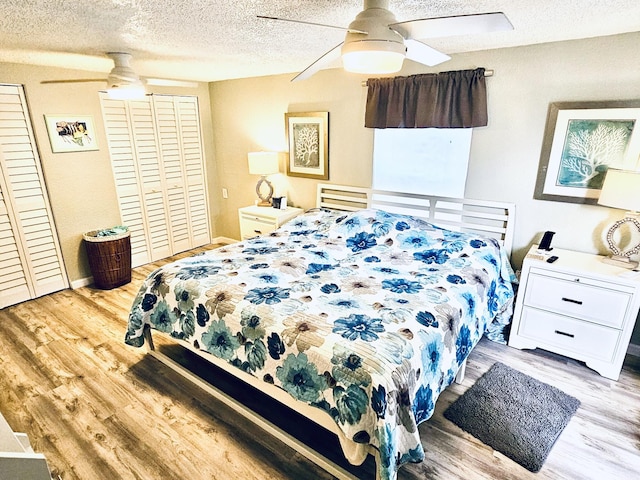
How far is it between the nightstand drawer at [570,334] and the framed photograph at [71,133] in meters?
4.44

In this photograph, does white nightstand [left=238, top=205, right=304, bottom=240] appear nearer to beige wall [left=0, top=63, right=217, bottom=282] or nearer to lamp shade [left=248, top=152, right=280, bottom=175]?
lamp shade [left=248, top=152, right=280, bottom=175]

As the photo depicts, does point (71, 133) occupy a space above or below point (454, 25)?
Answer: below

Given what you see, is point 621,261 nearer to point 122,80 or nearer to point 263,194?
point 263,194

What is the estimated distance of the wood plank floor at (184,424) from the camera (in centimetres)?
187

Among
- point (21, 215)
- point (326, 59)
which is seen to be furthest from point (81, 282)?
point (326, 59)

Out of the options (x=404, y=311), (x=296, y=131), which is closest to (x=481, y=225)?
(x=404, y=311)

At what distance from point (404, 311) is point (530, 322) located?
4.61 feet

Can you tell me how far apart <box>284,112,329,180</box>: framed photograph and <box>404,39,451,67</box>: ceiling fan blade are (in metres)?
1.84

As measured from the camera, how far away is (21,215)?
3.45 meters

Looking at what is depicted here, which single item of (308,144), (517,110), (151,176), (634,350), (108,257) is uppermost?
(517,110)

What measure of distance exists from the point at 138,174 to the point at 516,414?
4.34m

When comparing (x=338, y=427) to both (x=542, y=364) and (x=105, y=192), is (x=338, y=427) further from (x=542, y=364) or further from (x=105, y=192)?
(x=105, y=192)

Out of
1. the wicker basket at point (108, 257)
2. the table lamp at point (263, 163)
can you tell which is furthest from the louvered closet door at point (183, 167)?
the table lamp at point (263, 163)

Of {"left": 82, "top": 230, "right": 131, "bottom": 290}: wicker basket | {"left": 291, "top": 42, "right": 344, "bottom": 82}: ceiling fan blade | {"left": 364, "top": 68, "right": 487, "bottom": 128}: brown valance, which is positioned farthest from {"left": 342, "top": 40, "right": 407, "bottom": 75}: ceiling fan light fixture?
{"left": 82, "top": 230, "right": 131, "bottom": 290}: wicker basket
